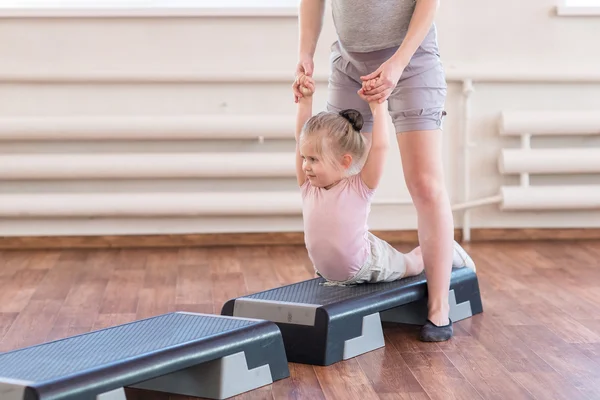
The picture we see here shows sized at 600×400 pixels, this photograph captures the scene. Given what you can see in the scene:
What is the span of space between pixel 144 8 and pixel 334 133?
169 centimetres

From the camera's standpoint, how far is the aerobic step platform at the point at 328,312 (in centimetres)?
205

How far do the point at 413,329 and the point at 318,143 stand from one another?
573 millimetres

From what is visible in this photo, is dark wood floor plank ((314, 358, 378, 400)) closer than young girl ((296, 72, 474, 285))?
Yes

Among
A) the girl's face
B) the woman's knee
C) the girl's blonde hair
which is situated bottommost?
the woman's knee

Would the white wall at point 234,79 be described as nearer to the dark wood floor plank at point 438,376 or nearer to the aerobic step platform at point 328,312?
the aerobic step platform at point 328,312

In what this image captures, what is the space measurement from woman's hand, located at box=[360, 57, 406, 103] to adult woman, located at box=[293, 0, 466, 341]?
0.01 metres

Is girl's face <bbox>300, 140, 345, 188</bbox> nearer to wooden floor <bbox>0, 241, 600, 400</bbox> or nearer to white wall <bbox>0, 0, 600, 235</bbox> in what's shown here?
wooden floor <bbox>0, 241, 600, 400</bbox>

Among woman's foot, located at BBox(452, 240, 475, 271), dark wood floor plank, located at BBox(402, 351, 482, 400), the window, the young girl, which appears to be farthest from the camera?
the window

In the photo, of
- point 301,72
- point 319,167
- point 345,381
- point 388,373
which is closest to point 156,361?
point 345,381

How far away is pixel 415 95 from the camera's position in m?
2.20

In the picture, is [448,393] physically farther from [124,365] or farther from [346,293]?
[124,365]

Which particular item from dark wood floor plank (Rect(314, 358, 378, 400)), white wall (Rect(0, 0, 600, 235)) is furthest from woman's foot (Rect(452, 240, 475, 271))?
white wall (Rect(0, 0, 600, 235))

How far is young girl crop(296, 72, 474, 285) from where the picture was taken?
2193 millimetres

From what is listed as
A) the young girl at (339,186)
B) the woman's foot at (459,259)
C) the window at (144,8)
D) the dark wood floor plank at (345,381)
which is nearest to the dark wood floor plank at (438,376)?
the dark wood floor plank at (345,381)
